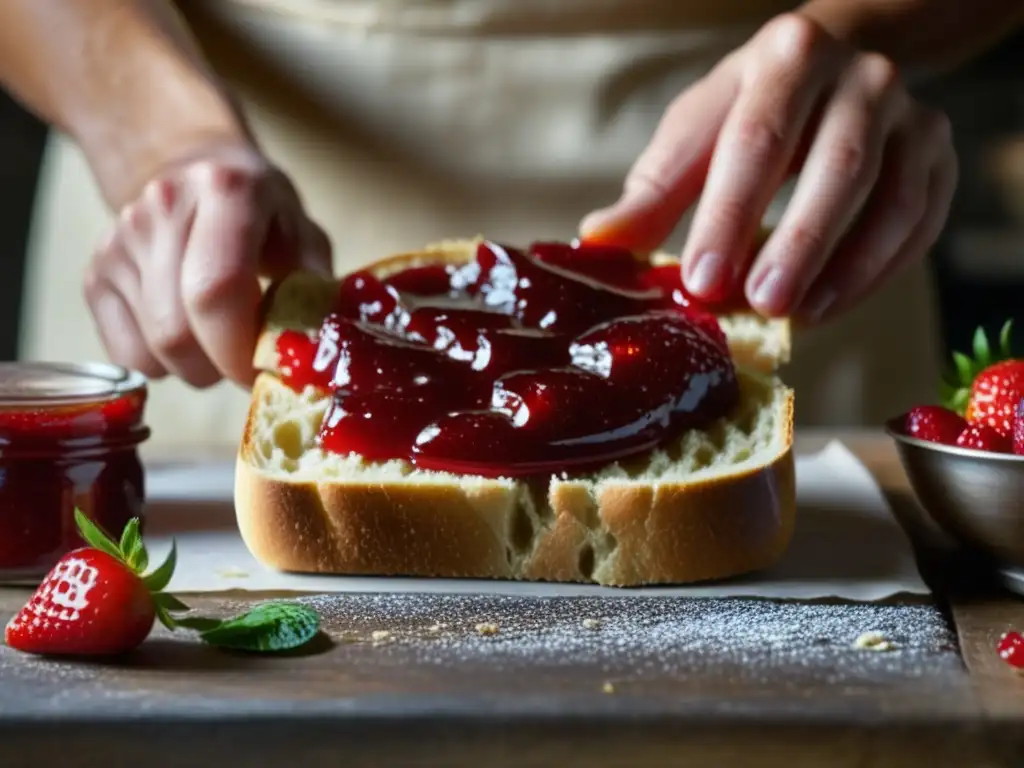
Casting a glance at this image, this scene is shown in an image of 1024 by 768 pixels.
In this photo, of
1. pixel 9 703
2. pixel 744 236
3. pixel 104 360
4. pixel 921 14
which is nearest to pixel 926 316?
pixel 921 14

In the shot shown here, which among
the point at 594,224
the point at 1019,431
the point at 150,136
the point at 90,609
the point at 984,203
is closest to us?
the point at 90,609

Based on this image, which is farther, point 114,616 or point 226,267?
point 226,267

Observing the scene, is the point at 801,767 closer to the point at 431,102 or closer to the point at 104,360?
the point at 431,102

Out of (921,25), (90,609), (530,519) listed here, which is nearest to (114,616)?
(90,609)

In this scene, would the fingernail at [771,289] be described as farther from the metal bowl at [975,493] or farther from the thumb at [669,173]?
the metal bowl at [975,493]

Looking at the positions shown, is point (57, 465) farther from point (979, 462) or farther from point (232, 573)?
point (979, 462)

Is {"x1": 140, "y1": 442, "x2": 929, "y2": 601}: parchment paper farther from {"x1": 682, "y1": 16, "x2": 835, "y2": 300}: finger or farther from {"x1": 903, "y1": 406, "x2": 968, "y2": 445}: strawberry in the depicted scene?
{"x1": 682, "y1": 16, "x2": 835, "y2": 300}: finger

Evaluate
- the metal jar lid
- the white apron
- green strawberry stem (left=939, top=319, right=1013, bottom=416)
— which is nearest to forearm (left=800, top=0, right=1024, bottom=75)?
the white apron

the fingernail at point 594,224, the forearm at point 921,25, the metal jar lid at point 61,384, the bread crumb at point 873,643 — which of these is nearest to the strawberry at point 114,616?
the metal jar lid at point 61,384
